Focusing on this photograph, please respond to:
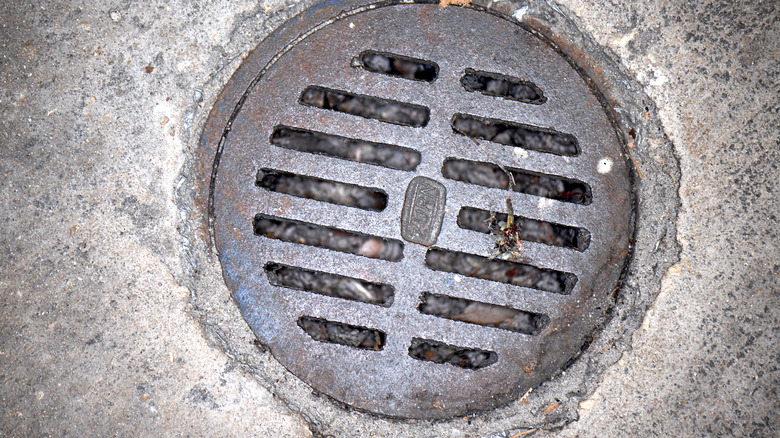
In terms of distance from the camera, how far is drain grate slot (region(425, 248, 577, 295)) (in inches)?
50.3

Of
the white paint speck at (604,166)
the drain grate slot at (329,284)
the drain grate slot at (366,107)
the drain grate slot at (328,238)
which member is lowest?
the drain grate slot at (329,284)

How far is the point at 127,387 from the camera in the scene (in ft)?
4.20

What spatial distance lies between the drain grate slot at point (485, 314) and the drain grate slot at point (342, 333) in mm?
154

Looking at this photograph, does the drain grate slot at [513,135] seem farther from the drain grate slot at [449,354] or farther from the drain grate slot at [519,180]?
the drain grate slot at [449,354]

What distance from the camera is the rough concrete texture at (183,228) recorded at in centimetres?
128

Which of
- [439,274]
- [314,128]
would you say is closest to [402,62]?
[314,128]

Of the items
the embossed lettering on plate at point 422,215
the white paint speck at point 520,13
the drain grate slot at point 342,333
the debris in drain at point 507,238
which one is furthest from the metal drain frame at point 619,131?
the embossed lettering on plate at point 422,215

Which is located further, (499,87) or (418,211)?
(499,87)

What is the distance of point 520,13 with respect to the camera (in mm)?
1325

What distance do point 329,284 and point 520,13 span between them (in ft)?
3.05

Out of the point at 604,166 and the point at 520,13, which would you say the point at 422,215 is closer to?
the point at 604,166

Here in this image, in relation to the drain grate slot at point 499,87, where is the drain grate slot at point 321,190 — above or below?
below

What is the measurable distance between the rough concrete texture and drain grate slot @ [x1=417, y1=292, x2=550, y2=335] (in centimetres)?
25

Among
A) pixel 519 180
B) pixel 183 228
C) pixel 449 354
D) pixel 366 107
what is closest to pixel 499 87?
pixel 519 180
